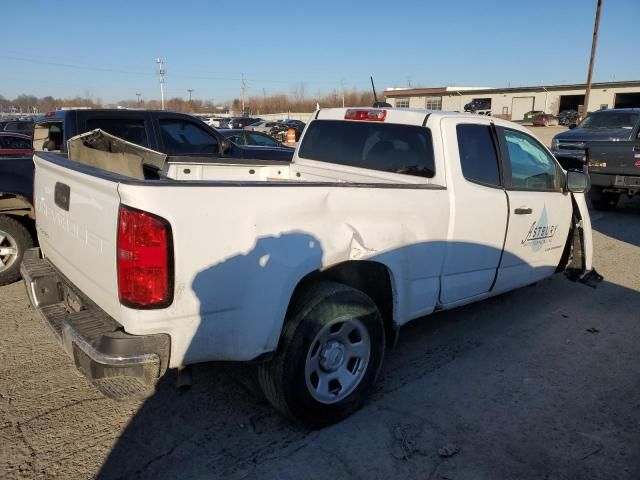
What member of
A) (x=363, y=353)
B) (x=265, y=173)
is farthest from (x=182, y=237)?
(x=265, y=173)

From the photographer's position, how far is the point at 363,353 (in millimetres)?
3156

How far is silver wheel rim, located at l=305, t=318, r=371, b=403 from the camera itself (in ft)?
9.59

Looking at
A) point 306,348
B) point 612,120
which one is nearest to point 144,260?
point 306,348

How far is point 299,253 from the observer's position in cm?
265

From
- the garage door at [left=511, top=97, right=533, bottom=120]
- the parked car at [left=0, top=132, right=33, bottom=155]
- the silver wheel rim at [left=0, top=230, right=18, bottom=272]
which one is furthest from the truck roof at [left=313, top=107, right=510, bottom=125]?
the garage door at [left=511, top=97, right=533, bottom=120]

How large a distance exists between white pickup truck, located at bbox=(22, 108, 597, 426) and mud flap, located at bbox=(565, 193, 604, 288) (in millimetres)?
650

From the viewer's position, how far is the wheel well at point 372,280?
3129mm

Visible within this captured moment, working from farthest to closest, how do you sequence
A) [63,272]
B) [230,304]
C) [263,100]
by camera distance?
[263,100], [63,272], [230,304]

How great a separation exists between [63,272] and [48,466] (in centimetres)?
→ 109

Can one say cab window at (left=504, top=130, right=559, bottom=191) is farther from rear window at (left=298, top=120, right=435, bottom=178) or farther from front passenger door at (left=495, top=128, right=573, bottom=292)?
rear window at (left=298, top=120, right=435, bottom=178)

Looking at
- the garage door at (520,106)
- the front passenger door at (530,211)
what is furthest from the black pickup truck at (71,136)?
the garage door at (520,106)

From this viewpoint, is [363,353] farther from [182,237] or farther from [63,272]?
[63,272]

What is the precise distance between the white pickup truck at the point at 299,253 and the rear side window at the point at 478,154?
15mm

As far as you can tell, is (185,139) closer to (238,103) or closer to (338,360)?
(338,360)
